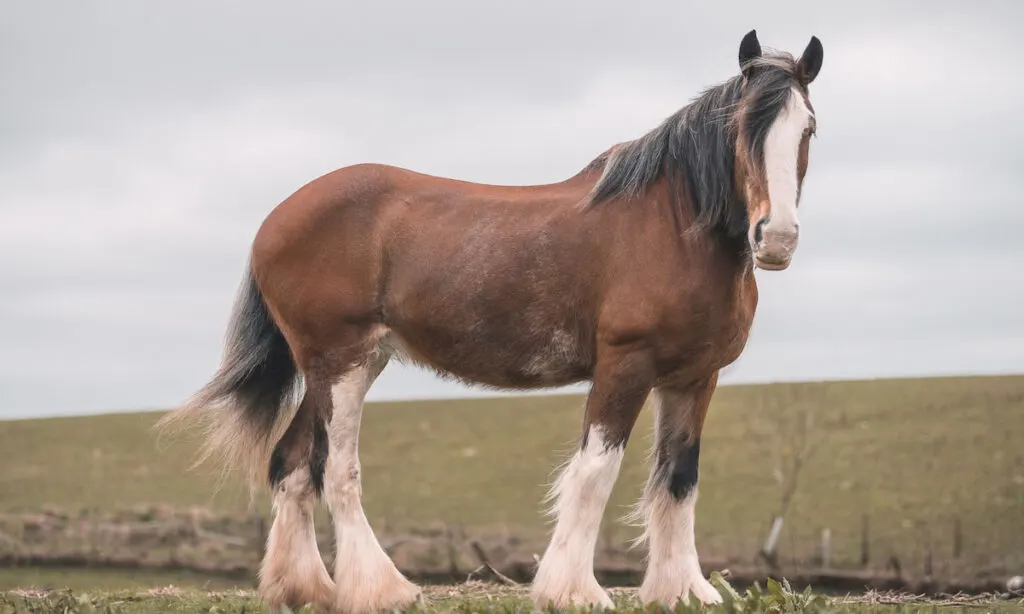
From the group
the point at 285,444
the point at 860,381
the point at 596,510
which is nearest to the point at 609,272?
the point at 596,510

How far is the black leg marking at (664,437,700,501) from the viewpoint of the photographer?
325 inches

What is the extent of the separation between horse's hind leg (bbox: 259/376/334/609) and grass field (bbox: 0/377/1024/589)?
370 centimetres

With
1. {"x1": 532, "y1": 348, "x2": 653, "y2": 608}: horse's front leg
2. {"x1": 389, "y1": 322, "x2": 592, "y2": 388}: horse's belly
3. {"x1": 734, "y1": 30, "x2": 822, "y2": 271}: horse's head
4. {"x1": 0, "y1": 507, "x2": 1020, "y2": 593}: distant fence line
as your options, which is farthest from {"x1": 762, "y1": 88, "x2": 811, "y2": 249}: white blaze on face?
{"x1": 0, "y1": 507, "x2": 1020, "y2": 593}: distant fence line

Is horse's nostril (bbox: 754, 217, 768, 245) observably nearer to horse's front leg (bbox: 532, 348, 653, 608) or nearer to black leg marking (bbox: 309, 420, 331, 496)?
horse's front leg (bbox: 532, 348, 653, 608)

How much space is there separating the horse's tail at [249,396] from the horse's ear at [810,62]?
422cm

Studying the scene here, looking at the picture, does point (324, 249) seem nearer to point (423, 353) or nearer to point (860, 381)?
point (423, 353)

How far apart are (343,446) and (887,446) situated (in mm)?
6967

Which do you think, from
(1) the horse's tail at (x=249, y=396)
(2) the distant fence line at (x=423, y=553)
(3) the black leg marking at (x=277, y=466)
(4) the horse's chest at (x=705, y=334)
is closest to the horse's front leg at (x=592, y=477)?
(4) the horse's chest at (x=705, y=334)

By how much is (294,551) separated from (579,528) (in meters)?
2.12

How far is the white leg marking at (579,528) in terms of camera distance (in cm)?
761

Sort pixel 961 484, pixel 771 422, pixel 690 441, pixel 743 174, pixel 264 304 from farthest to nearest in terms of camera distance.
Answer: pixel 771 422, pixel 961 484, pixel 264 304, pixel 690 441, pixel 743 174

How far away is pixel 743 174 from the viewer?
24.5 ft

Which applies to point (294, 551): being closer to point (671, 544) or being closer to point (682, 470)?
point (671, 544)

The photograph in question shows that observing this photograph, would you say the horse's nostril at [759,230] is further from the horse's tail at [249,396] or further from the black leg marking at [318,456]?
the horse's tail at [249,396]
